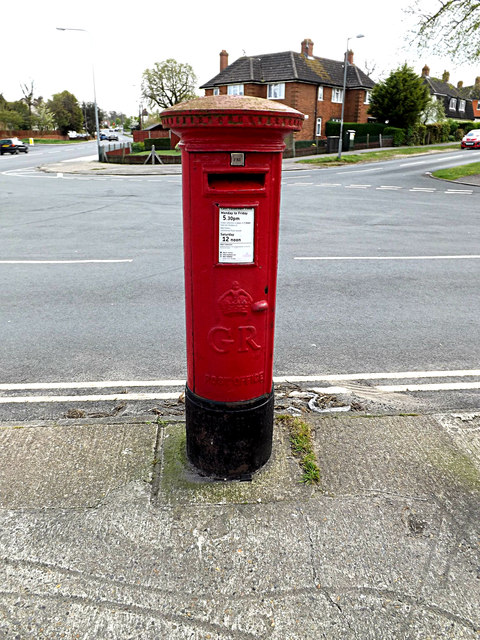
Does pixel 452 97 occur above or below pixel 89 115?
above

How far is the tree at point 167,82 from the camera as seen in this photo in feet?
223

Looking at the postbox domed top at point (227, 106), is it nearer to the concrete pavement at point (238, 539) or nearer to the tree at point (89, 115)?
the concrete pavement at point (238, 539)

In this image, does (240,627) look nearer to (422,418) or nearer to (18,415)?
(422,418)

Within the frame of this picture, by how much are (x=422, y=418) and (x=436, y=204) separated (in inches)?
526

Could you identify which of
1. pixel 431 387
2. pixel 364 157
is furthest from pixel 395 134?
pixel 431 387

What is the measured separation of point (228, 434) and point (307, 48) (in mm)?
53738

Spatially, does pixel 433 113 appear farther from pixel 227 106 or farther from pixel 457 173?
pixel 227 106

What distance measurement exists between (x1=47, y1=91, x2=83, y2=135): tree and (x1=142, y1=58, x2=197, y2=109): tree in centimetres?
2097

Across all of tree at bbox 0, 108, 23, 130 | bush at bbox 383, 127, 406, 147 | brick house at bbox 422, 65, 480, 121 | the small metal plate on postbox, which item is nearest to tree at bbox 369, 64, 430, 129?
bush at bbox 383, 127, 406, 147

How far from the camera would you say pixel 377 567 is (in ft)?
8.07

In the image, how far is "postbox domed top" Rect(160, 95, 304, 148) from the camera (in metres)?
2.36

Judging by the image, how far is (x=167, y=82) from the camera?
68375 millimetres

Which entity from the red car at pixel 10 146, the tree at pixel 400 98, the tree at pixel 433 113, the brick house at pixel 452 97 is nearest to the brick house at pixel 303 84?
the tree at pixel 400 98

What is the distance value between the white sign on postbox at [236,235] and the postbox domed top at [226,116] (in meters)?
0.39
